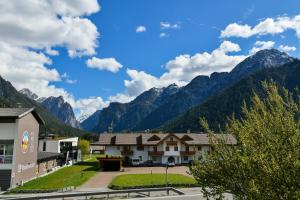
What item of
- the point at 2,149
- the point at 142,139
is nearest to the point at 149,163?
the point at 142,139

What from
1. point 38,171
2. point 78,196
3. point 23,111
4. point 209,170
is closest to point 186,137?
point 38,171

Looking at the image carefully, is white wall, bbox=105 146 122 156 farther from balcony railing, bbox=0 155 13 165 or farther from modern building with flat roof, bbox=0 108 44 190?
balcony railing, bbox=0 155 13 165

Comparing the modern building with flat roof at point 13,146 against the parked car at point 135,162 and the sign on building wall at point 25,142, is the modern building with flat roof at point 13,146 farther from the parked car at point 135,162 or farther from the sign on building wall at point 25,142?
the parked car at point 135,162

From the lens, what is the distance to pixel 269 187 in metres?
9.84

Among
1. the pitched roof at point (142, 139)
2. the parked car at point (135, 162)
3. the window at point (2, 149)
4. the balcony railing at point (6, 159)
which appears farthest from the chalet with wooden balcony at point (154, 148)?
the window at point (2, 149)

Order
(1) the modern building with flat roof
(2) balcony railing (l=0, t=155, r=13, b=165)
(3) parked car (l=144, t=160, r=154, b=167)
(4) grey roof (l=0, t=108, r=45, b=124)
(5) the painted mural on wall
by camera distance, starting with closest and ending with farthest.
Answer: (1) the modern building with flat roof, (2) balcony railing (l=0, t=155, r=13, b=165), (4) grey roof (l=0, t=108, r=45, b=124), (5) the painted mural on wall, (3) parked car (l=144, t=160, r=154, b=167)

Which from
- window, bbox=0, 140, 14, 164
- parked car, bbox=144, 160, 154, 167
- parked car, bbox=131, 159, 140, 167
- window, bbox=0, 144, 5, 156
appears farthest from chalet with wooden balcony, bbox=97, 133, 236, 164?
window, bbox=0, 144, 5, 156

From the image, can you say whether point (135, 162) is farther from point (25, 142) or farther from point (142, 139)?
point (25, 142)

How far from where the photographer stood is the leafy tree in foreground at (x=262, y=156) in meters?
9.52

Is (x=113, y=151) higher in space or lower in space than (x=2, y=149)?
higher

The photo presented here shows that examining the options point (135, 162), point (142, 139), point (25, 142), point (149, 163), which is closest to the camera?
point (25, 142)

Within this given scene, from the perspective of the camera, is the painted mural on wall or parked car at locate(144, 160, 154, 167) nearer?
the painted mural on wall

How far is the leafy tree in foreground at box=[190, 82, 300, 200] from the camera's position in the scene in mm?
9516

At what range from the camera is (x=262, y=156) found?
384 inches
